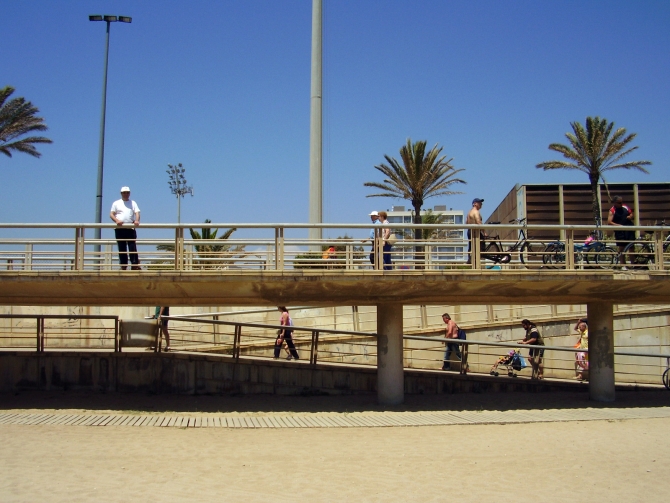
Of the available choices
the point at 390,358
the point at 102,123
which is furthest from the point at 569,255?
the point at 102,123

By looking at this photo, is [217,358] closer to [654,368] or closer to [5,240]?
[5,240]

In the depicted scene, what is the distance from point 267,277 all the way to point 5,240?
18.2ft

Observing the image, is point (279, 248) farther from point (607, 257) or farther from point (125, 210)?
point (607, 257)

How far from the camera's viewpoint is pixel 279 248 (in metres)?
14.1

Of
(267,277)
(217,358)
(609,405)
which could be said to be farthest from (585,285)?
(217,358)

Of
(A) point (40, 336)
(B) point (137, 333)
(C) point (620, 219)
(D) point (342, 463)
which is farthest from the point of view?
(B) point (137, 333)

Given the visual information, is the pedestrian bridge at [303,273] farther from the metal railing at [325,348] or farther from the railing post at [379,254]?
the metal railing at [325,348]

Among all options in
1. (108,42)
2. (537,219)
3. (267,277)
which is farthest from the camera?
(537,219)

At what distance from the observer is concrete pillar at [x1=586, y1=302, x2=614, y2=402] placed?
55.9ft

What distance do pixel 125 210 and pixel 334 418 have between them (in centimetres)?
627

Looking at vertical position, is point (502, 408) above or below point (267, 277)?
below

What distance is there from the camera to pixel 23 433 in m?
12.7

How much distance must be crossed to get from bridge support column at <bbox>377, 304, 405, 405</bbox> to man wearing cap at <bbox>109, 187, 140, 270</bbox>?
19.5 ft

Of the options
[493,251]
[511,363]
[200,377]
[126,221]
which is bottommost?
[200,377]
